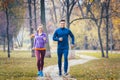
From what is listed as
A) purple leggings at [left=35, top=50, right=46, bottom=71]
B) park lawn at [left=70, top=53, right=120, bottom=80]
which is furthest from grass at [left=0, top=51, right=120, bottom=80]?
purple leggings at [left=35, top=50, right=46, bottom=71]

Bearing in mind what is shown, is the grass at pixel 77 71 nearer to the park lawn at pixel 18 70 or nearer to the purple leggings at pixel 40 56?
the park lawn at pixel 18 70

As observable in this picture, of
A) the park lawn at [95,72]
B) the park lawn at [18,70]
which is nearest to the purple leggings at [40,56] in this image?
the park lawn at [18,70]

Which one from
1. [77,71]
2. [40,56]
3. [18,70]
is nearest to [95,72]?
[77,71]

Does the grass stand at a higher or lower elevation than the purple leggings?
lower

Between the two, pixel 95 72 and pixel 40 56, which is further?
pixel 95 72

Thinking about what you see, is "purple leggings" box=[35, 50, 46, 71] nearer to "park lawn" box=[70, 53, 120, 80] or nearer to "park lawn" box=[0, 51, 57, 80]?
"park lawn" box=[0, 51, 57, 80]

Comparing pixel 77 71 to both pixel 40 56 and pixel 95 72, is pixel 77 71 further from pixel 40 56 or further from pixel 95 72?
pixel 40 56

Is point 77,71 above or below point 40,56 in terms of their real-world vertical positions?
Answer: below

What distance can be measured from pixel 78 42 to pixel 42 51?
64289 mm

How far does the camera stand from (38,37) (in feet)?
55.0

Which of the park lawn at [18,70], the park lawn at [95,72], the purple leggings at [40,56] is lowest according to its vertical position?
the park lawn at [95,72]

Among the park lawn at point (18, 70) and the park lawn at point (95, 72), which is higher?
the park lawn at point (18, 70)

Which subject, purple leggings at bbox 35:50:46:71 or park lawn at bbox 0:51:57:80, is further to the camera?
purple leggings at bbox 35:50:46:71

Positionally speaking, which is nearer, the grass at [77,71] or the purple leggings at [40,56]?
the grass at [77,71]
